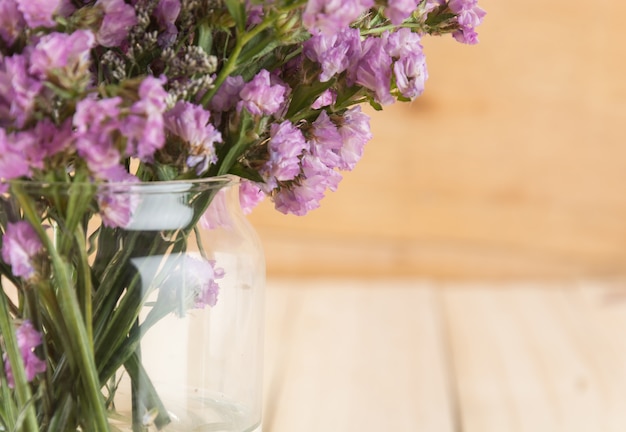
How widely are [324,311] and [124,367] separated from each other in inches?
30.6

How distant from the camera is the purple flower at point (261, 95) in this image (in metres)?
0.39

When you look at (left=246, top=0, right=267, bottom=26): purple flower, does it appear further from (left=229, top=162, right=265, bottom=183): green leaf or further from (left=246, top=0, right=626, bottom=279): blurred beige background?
(left=246, top=0, right=626, bottom=279): blurred beige background

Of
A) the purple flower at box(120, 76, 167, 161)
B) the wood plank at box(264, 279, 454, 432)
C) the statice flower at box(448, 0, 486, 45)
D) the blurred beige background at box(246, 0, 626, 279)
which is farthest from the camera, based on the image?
the blurred beige background at box(246, 0, 626, 279)

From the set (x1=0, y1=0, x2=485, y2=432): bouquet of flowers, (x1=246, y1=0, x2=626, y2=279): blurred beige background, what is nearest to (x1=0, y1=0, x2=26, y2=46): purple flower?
(x1=0, y1=0, x2=485, y2=432): bouquet of flowers

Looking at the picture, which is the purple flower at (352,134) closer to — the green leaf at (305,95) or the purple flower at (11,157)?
the green leaf at (305,95)

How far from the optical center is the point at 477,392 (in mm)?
907

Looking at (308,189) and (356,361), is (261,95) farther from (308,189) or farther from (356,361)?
(356,361)

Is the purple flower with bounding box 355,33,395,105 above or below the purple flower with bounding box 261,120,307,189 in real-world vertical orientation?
above

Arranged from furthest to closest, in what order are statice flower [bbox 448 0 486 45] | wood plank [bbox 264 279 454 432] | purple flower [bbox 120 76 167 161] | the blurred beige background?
the blurred beige background → wood plank [bbox 264 279 454 432] → statice flower [bbox 448 0 486 45] → purple flower [bbox 120 76 167 161]

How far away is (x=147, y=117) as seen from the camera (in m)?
0.33

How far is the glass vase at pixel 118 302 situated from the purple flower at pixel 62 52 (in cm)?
6

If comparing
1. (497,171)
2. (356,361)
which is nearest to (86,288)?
(356,361)

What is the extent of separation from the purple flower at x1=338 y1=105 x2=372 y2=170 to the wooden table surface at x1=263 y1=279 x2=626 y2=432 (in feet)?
1.35

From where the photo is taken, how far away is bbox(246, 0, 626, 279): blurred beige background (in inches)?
58.7
